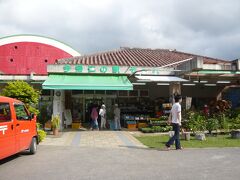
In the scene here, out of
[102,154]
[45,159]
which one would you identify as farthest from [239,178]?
[45,159]

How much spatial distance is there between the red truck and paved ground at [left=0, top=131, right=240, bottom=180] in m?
0.40

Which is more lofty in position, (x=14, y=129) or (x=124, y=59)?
(x=124, y=59)

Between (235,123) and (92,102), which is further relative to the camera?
(92,102)

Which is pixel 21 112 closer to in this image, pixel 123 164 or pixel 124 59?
pixel 123 164

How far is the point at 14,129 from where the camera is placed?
9281 mm

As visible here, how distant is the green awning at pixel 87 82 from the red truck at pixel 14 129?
6.74 m

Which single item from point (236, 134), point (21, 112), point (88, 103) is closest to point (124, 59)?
point (88, 103)

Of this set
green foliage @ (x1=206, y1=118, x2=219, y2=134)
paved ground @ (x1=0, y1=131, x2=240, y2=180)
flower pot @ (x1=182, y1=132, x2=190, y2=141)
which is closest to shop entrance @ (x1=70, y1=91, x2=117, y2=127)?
green foliage @ (x1=206, y1=118, x2=219, y2=134)

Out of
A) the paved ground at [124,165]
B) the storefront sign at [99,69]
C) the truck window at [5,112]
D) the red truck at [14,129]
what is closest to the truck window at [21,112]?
the red truck at [14,129]

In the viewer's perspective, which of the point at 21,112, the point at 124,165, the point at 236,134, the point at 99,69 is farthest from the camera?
the point at 99,69

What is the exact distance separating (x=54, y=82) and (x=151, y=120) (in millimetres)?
6273

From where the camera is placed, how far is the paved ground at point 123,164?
747 centimetres

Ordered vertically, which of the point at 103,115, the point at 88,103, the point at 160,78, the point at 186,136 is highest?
the point at 160,78

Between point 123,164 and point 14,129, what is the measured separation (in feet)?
10.4
